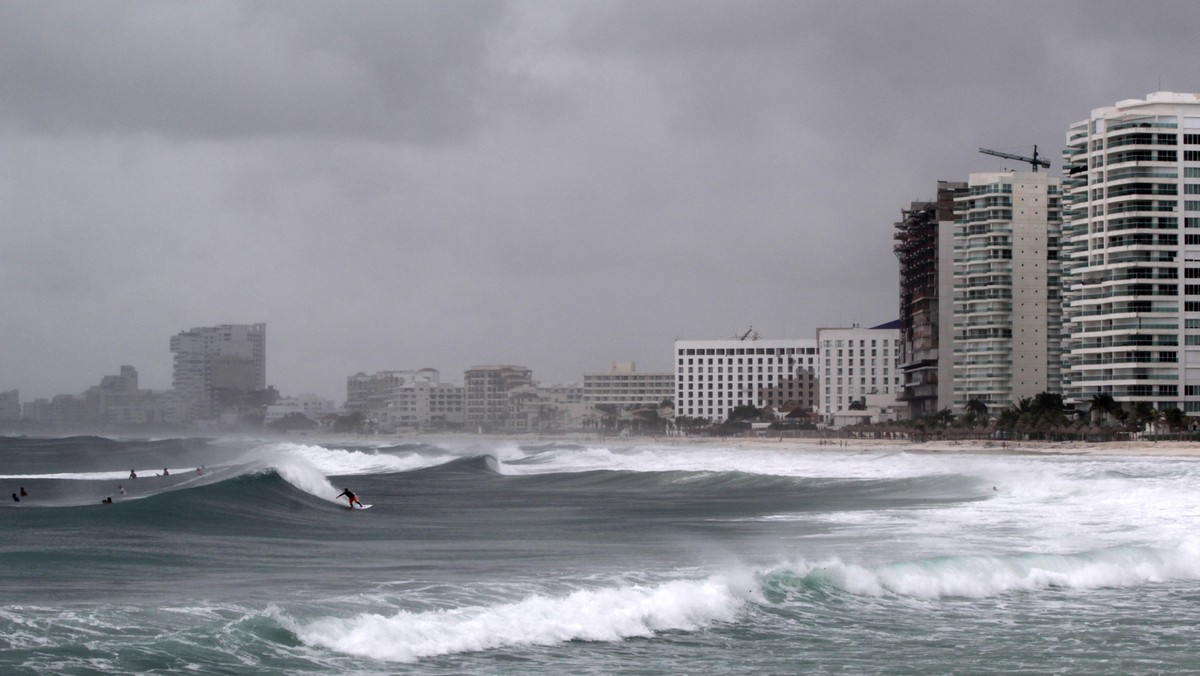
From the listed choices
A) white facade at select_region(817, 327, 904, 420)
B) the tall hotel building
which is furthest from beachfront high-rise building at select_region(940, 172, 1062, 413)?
white facade at select_region(817, 327, 904, 420)

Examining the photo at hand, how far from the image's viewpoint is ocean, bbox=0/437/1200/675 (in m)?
17.2

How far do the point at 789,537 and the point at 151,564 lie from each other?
14.0 meters

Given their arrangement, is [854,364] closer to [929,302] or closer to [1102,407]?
[929,302]

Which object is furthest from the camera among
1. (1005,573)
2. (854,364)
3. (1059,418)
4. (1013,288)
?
(854,364)

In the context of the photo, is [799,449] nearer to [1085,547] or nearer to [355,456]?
[355,456]

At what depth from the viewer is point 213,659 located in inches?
645

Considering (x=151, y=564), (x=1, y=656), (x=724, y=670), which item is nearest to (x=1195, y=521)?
(x=724, y=670)

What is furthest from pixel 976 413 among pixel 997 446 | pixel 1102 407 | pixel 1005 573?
pixel 1005 573

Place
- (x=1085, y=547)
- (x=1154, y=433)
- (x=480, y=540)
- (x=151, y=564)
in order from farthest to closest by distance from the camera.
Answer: (x=1154, y=433), (x=480, y=540), (x=1085, y=547), (x=151, y=564)

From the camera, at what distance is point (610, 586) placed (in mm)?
21922

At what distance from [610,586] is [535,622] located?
322 cm

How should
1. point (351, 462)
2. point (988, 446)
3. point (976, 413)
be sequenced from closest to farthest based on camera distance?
1. point (351, 462)
2. point (988, 446)
3. point (976, 413)

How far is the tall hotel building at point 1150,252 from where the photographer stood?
10575cm

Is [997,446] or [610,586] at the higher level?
[610,586]
